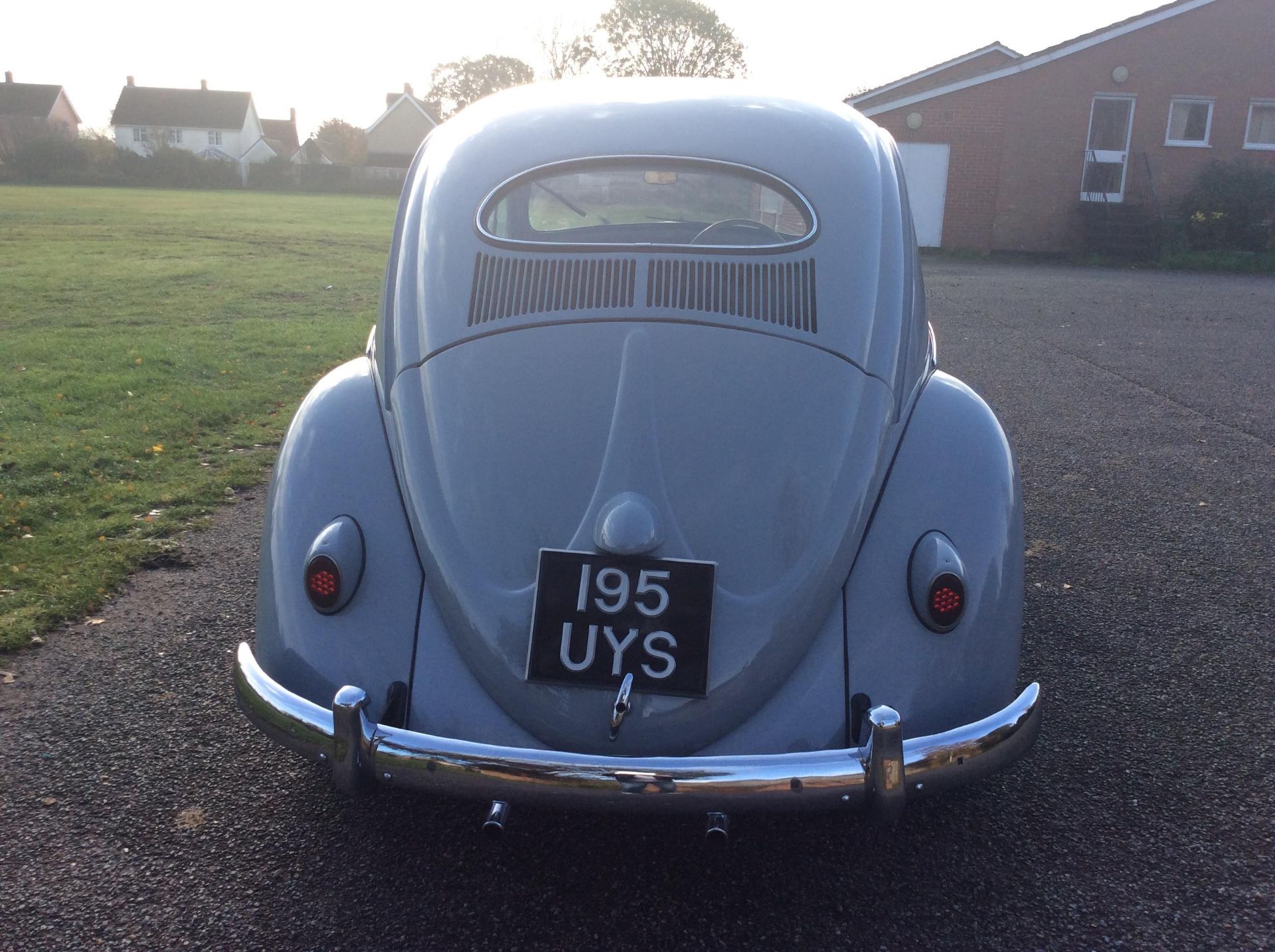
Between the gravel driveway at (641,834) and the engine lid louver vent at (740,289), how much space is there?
1.29 metres

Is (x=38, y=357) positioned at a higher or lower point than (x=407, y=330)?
lower

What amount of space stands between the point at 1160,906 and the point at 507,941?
56.4 inches

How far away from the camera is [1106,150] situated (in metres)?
22.4

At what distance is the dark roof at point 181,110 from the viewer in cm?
7575

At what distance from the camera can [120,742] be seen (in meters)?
2.90

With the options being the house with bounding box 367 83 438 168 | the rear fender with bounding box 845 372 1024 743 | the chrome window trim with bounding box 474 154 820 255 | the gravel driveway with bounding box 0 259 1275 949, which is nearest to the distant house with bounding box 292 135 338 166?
→ the house with bounding box 367 83 438 168

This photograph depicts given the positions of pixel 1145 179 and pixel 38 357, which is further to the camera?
pixel 1145 179

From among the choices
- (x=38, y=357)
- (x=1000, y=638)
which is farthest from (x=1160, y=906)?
(x=38, y=357)

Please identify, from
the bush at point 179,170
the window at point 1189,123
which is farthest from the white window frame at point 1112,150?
the bush at point 179,170

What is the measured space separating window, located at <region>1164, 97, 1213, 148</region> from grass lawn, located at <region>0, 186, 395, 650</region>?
1702 centimetres

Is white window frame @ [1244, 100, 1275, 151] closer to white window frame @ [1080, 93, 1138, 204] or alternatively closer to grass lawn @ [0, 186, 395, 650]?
white window frame @ [1080, 93, 1138, 204]

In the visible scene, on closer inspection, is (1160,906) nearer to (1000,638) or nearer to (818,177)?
(1000,638)

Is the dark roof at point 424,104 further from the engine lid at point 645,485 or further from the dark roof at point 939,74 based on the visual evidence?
the engine lid at point 645,485

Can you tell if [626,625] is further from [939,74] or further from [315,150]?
[315,150]
